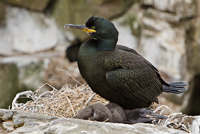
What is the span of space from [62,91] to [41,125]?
4.49ft

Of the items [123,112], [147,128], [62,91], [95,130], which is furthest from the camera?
[62,91]

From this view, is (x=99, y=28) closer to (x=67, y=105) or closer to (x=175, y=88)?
(x=67, y=105)

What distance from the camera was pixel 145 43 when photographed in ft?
18.3

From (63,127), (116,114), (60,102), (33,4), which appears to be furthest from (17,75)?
(63,127)

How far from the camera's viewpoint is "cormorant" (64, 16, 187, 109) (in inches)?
109

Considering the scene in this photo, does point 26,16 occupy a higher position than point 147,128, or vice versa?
point 26,16

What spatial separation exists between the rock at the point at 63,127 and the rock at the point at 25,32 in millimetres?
3494

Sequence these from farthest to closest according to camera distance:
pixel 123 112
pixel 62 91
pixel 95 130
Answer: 1. pixel 62 91
2. pixel 123 112
3. pixel 95 130

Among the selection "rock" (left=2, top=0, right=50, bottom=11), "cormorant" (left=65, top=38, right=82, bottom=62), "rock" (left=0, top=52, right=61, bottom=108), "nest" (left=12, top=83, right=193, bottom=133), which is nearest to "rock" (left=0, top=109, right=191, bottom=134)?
"nest" (left=12, top=83, right=193, bottom=133)

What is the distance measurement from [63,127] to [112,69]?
0.91 metres

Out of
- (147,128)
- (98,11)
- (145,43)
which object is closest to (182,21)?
(145,43)

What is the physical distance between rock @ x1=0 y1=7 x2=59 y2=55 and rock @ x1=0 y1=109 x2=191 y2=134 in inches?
138

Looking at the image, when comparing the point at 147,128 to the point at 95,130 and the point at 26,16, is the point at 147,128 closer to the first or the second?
the point at 95,130

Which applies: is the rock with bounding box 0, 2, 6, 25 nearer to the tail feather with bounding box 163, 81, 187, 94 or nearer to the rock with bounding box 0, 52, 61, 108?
the rock with bounding box 0, 52, 61, 108
